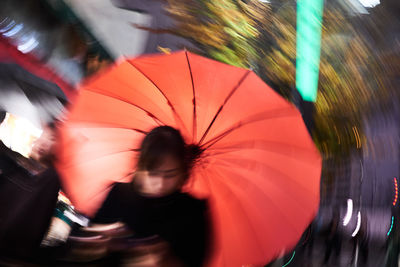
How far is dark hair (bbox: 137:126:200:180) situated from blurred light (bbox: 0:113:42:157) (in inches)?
12.4

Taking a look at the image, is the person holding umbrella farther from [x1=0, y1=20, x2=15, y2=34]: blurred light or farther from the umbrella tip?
[x1=0, y1=20, x2=15, y2=34]: blurred light

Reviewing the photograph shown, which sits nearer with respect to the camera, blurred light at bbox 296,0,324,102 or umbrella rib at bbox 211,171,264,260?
umbrella rib at bbox 211,171,264,260

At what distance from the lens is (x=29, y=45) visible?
967 mm

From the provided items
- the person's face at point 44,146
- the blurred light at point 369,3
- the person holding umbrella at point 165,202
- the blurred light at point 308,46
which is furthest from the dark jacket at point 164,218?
the blurred light at point 369,3

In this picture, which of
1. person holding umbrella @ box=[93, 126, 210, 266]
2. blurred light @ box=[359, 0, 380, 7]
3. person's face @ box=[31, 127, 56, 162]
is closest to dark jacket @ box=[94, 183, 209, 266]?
person holding umbrella @ box=[93, 126, 210, 266]

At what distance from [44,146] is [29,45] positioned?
29 centimetres

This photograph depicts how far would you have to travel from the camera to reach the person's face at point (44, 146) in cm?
96

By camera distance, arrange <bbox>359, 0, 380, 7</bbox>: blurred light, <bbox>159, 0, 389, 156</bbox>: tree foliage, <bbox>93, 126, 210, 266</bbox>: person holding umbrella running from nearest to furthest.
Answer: <bbox>93, 126, 210, 266</bbox>: person holding umbrella
<bbox>159, 0, 389, 156</bbox>: tree foliage
<bbox>359, 0, 380, 7</bbox>: blurred light

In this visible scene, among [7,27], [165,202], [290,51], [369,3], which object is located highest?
[369,3]

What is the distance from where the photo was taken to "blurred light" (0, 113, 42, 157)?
94cm

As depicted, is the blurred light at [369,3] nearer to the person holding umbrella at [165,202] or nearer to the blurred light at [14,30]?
the person holding umbrella at [165,202]

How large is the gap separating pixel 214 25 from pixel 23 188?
2.62 feet

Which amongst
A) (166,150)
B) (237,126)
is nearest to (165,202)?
(166,150)

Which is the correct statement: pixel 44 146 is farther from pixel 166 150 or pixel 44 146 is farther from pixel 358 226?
pixel 358 226
